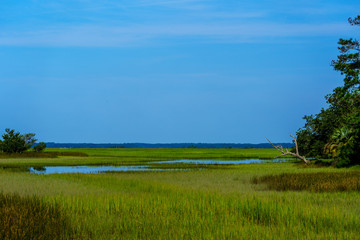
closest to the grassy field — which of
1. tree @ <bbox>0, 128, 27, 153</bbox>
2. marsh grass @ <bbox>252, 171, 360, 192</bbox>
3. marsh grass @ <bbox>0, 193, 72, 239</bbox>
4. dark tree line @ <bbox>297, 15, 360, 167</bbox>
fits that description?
marsh grass @ <bbox>0, 193, 72, 239</bbox>

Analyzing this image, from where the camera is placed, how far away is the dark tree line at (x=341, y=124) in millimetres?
28062

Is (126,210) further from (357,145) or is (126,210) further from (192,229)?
(357,145)

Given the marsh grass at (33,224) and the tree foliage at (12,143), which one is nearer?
the marsh grass at (33,224)

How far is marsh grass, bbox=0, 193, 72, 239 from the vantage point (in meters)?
8.84

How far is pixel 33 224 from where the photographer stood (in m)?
9.38

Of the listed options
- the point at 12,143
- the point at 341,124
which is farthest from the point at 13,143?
the point at 341,124

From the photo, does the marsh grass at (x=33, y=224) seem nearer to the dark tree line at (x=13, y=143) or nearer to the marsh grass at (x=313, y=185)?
the marsh grass at (x=313, y=185)

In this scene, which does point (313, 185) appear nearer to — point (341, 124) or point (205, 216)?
point (205, 216)

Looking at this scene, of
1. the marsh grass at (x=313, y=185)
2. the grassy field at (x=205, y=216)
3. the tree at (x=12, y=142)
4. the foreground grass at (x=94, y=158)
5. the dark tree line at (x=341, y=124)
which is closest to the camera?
the grassy field at (x=205, y=216)

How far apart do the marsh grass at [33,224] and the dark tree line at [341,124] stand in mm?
22735

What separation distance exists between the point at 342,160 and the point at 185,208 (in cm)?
2098

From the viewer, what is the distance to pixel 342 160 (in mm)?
30219

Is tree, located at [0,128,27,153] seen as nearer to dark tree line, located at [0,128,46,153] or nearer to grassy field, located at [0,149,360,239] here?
dark tree line, located at [0,128,46,153]

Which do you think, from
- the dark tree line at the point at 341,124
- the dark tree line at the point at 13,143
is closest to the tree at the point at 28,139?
the dark tree line at the point at 13,143
